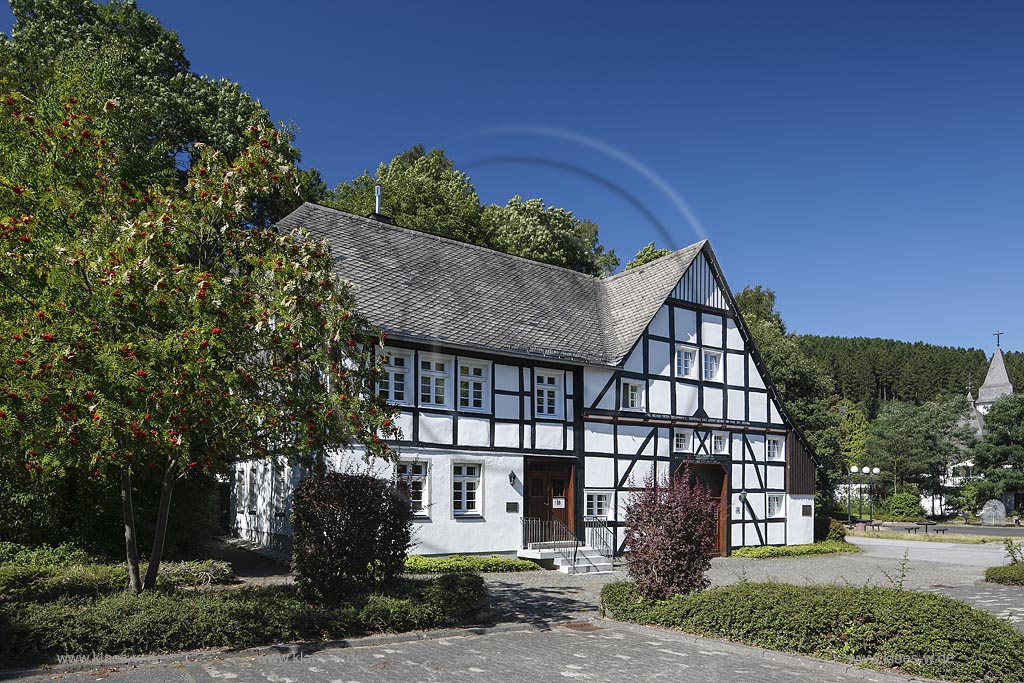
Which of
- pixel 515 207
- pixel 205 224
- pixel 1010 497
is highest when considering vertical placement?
pixel 515 207

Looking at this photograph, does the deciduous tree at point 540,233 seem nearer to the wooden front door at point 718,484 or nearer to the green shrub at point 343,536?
the wooden front door at point 718,484

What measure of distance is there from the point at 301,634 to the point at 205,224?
624 cm

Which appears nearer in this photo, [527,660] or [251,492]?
[527,660]

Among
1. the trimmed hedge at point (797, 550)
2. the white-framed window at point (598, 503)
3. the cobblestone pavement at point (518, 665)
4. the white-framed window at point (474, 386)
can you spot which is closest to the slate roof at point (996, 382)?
the trimmed hedge at point (797, 550)

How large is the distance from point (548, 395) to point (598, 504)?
3.85 m

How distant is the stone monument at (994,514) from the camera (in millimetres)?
52531

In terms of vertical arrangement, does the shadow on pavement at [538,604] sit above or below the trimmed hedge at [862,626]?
below

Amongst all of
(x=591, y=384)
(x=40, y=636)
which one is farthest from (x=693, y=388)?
(x=40, y=636)

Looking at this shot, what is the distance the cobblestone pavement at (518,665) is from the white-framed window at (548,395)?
1227cm

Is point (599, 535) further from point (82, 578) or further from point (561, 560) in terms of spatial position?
point (82, 578)

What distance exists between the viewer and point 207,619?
35.4 ft

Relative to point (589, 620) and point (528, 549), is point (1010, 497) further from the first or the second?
point (589, 620)

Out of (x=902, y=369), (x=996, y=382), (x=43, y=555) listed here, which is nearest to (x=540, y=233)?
(x=43, y=555)

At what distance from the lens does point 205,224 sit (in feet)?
40.1
